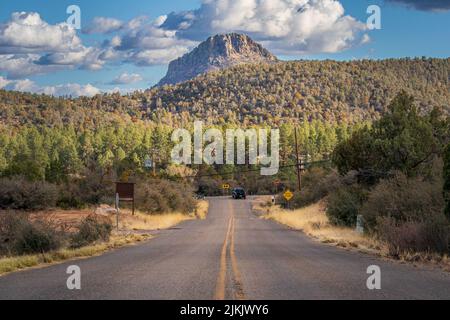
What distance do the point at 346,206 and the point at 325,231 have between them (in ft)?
6.56

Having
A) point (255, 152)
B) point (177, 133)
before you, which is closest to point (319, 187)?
point (255, 152)

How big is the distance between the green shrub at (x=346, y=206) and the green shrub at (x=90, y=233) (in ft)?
52.5

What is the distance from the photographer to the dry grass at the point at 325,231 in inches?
1073

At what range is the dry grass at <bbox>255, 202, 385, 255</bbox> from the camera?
27.3 m

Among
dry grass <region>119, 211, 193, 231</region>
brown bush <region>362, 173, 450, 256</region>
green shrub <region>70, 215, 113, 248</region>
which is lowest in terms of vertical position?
dry grass <region>119, 211, 193, 231</region>

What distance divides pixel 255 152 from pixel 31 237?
12292 cm

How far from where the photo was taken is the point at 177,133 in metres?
153

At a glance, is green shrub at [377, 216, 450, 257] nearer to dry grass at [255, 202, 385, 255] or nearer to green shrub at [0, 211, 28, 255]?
dry grass at [255, 202, 385, 255]

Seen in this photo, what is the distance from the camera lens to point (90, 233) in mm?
28094

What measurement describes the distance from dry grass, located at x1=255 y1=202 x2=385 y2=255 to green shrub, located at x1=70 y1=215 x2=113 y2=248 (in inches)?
410

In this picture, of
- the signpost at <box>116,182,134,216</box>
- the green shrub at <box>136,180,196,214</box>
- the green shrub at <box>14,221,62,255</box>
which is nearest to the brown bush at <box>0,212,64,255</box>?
the green shrub at <box>14,221,62,255</box>

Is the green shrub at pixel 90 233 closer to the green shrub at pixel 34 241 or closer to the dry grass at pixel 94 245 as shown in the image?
the dry grass at pixel 94 245

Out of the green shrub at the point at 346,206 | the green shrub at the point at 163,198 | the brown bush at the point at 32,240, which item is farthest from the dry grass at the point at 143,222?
the brown bush at the point at 32,240

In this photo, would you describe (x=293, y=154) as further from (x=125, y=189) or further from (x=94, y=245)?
(x=94, y=245)
